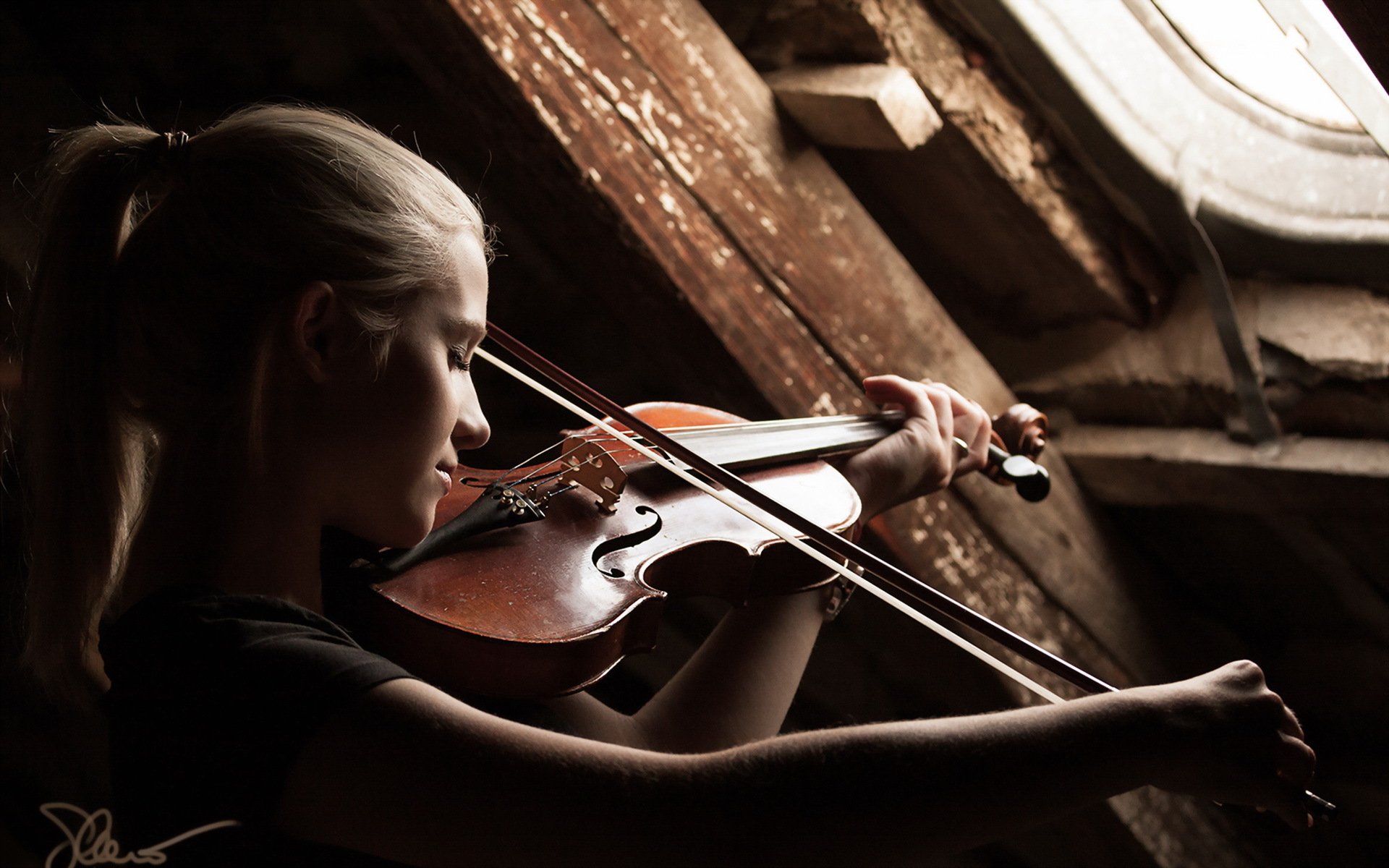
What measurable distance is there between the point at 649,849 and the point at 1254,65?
1.38 m

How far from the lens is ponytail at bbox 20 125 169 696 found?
73 centimetres

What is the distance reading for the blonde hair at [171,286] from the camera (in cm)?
71

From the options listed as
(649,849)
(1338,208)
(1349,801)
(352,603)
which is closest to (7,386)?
(352,603)

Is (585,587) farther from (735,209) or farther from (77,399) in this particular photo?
(735,209)

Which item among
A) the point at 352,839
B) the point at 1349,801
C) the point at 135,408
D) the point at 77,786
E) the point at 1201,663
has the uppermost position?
the point at 135,408

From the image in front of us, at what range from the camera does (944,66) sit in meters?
1.31

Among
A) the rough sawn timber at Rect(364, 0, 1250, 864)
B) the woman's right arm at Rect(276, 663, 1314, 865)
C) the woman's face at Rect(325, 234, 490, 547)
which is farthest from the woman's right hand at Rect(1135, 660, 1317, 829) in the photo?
the rough sawn timber at Rect(364, 0, 1250, 864)

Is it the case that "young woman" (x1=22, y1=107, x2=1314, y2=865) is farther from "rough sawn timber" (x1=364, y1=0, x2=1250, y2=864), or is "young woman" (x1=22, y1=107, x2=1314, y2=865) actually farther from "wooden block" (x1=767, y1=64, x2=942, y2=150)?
"wooden block" (x1=767, y1=64, x2=942, y2=150)

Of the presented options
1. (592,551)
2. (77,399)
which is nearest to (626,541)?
(592,551)

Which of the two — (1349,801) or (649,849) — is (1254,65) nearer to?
(1349,801)

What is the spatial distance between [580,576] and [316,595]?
0.20 metres

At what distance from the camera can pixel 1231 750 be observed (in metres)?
0.58
